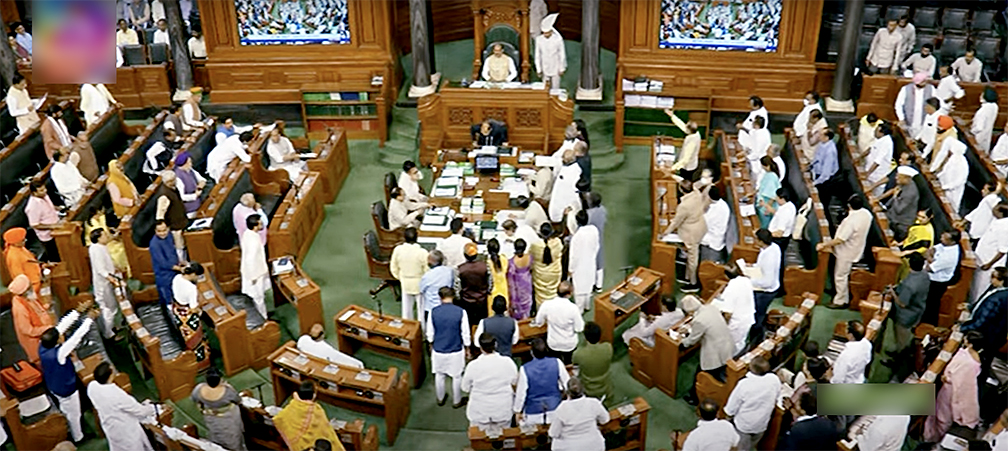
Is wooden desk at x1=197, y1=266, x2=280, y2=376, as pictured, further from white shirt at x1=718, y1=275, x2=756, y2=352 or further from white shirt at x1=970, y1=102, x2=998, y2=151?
white shirt at x1=970, y1=102, x2=998, y2=151

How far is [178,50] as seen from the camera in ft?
49.8

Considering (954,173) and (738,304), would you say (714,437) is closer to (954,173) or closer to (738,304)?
(738,304)

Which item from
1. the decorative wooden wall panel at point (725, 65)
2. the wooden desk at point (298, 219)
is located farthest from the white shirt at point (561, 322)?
the decorative wooden wall panel at point (725, 65)

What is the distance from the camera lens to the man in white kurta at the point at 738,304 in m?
9.01

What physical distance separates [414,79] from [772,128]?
5.47 meters

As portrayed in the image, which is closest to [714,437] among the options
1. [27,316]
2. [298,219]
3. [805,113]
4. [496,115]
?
[298,219]

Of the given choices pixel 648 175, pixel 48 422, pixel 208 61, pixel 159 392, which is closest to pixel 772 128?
pixel 648 175

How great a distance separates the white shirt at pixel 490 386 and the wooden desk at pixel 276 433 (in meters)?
0.89

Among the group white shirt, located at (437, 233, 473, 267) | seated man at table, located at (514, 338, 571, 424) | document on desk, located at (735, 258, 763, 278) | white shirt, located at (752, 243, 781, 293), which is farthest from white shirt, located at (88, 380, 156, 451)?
white shirt, located at (752, 243, 781, 293)

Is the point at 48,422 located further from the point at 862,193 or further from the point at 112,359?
the point at 862,193

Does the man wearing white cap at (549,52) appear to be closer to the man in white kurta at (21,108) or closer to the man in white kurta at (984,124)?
the man in white kurta at (984,124)

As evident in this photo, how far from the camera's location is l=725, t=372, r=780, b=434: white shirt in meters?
7.95

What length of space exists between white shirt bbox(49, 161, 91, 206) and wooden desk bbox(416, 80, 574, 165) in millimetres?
4456

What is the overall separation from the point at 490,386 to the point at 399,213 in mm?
3408
